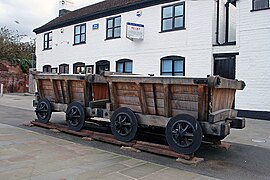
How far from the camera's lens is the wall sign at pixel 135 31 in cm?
1490

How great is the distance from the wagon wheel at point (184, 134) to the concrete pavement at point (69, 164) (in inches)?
24.2

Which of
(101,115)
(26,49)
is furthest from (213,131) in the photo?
(26,49)

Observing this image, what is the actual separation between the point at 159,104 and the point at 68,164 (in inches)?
84.4

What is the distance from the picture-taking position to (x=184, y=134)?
490 centimetres

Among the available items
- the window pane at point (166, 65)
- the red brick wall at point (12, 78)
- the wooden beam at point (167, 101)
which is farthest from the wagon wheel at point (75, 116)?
the red brick wall at point (12, 78)

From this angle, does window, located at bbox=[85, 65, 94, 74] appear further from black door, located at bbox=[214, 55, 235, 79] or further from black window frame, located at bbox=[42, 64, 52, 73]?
black door, located at bbox=[214, 55, 235, 79]

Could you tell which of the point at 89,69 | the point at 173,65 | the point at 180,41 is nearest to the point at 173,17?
the point at 180,41

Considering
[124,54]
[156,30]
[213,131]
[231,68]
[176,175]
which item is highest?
[156,30]

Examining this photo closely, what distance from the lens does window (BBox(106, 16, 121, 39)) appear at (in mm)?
17089

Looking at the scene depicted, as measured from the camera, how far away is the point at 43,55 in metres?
23.4

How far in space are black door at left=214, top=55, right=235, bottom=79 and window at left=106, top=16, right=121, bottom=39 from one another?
6.83 m

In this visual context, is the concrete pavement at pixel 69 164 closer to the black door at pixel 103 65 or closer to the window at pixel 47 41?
the black door at pixel 103 65

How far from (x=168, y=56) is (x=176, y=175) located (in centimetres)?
1075

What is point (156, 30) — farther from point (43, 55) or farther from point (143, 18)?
point (43, 55)
